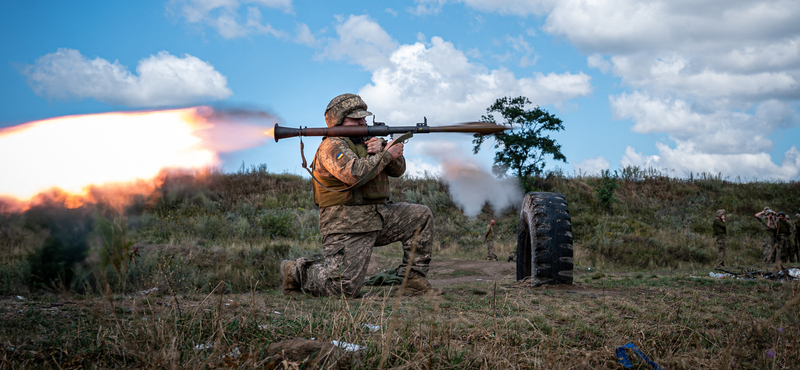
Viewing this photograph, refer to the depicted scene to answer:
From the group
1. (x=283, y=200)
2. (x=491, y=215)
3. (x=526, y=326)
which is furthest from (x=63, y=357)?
(x=491, y=215)

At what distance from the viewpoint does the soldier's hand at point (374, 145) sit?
5.50 metres

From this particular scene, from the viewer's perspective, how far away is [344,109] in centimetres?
559

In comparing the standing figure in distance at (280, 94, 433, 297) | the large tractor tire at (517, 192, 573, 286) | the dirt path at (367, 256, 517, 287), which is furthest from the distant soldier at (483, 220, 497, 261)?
the standing figure in distance at (280, 94, 433, 297)

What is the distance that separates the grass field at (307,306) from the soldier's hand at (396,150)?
1483 millimetres

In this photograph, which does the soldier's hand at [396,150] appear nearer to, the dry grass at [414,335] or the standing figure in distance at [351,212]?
the standing figure in distance at [351,212]

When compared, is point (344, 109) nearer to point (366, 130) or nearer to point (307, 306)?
point (366, 130)

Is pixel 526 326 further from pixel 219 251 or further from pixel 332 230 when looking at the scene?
pixel 219 251

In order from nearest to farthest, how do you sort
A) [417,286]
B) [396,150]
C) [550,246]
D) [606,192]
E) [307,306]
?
[307,306] → [396,150] → [417,286] → [550,246] → [606,192]

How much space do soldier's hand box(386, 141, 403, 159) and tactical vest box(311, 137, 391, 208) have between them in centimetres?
30

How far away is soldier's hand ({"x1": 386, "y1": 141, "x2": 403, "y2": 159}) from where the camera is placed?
17.6 ft

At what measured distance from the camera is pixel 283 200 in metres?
20.0

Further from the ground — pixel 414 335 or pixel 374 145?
pixel 374 145

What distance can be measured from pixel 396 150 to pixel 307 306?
1.96m

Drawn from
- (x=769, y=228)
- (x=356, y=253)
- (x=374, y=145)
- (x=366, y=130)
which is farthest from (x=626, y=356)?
(x=769, y=228)
